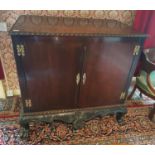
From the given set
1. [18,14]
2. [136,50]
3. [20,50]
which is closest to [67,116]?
[20,50]

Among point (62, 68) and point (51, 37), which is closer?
point (51, 37)

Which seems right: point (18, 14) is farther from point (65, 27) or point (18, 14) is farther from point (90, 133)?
point (90, 133)

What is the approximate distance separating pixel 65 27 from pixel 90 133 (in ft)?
3.55

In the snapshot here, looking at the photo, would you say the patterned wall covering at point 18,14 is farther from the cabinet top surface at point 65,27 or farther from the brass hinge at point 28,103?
the brass hinge at point 28,103

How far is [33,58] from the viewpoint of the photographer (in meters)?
1.27

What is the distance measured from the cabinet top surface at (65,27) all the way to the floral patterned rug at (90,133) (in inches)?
40.0

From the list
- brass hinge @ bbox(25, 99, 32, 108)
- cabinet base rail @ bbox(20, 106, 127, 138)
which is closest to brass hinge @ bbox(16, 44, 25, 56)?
brass hinge @ bbox(25, 99, 32, 108)

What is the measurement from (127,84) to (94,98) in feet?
1.13

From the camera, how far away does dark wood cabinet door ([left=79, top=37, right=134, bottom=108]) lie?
1.34m

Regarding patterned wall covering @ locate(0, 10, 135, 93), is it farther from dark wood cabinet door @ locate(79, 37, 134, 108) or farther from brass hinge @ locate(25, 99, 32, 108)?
brass hinge @ locate(25, 99, 32, 108)

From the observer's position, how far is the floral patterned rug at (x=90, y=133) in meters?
1.64

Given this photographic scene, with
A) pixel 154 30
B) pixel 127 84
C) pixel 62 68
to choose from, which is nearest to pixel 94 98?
pixel 127 84

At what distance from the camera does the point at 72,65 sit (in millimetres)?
1357
